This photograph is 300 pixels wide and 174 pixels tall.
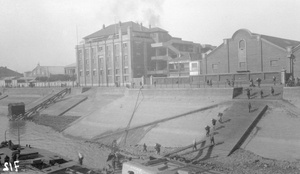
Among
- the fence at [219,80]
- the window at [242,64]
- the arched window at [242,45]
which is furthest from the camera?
the window at [242,64]

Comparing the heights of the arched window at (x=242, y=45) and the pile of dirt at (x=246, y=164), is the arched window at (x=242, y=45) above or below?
above

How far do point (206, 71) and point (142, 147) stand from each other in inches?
1189

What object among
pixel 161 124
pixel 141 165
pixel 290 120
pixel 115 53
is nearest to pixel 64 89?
pixel 115 53

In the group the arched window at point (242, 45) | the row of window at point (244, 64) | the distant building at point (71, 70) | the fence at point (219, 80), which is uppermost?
the arched window at point (242, 45)

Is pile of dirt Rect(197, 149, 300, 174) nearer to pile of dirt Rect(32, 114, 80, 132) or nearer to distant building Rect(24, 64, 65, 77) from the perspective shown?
pile of dirt Rect(32, 114, 80, 132)

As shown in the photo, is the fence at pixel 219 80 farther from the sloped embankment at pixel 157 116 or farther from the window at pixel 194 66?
the window at pixel 194 66

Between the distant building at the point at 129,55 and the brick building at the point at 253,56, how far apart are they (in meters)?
10.7

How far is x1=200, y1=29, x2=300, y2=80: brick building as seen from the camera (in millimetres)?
46350

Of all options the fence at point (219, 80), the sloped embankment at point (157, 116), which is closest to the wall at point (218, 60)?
the fence at point (219, 80)

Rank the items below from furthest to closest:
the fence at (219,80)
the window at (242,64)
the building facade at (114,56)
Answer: the building facade at (114,56), the window at (242,64), the fence at (219,80)

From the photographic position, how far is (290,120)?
95.8 feet

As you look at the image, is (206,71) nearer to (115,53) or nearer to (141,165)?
(115,53)

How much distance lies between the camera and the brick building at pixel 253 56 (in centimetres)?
4635

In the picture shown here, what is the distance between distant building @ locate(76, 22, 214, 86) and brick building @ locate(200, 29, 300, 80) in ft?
35.0
